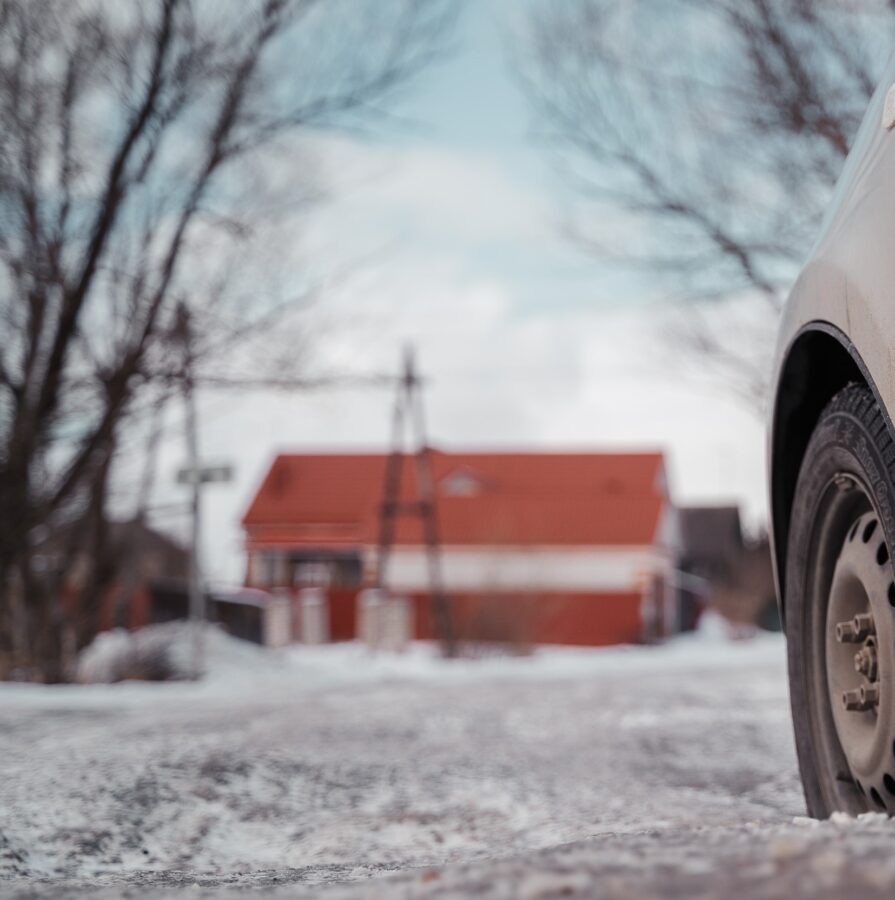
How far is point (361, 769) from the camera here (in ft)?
11.7

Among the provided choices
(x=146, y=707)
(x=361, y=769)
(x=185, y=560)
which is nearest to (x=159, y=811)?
(x=361, y=769)

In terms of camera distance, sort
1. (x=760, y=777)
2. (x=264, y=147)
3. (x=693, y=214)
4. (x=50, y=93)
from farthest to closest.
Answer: (x=693, y=214)
(x=264, y=147)
(x=50, y=93)
(x=760, y=777)

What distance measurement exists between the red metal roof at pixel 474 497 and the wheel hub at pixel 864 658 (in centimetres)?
3469

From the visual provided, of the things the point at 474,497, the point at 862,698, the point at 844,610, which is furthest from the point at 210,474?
the point at 474,497

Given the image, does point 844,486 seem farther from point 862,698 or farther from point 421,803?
point 421,803

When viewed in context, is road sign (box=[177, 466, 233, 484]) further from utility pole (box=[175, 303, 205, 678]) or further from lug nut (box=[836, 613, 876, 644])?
lug nut (box=[836, 613, 876, 644])

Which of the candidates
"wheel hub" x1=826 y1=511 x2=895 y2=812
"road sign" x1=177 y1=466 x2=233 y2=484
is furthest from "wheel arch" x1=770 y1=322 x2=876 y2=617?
"road sign" x1=177 y1=466 x2=233 y2=484

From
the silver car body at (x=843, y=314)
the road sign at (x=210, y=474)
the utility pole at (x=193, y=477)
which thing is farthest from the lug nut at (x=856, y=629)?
the road sign at (x=210, y=474)

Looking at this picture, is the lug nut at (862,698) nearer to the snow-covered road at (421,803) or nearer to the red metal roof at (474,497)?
the snow-covered road at (421,803)

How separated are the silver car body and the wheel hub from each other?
154 mm

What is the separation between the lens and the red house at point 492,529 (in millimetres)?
36875

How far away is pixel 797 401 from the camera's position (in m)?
2.37

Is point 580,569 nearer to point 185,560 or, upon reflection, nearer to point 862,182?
point 185,560

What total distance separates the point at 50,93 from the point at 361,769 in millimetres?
6874
